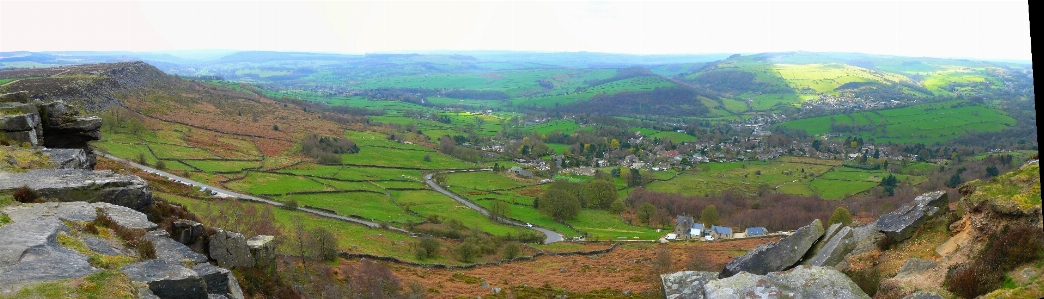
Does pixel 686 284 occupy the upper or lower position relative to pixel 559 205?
upper

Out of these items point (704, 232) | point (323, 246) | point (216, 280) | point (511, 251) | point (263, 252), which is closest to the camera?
point (216, 280)

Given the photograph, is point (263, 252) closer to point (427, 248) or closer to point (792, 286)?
point (792, 286)

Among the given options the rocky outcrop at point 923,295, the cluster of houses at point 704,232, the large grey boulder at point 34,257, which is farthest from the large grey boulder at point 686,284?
the cluster of houses at point 704,232

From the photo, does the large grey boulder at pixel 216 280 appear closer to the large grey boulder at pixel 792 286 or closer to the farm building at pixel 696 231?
the large grey boulder at pixel 792 286

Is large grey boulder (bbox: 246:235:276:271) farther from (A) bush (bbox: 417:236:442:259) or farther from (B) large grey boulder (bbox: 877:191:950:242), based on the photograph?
(A) bush (bbox: 417:236:442:259)

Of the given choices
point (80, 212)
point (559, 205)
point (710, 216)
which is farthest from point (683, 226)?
point (80, 212)

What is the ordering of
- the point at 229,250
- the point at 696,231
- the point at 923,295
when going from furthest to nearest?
the point at 696,231 < the point at 229,250 < the point at 923,295
